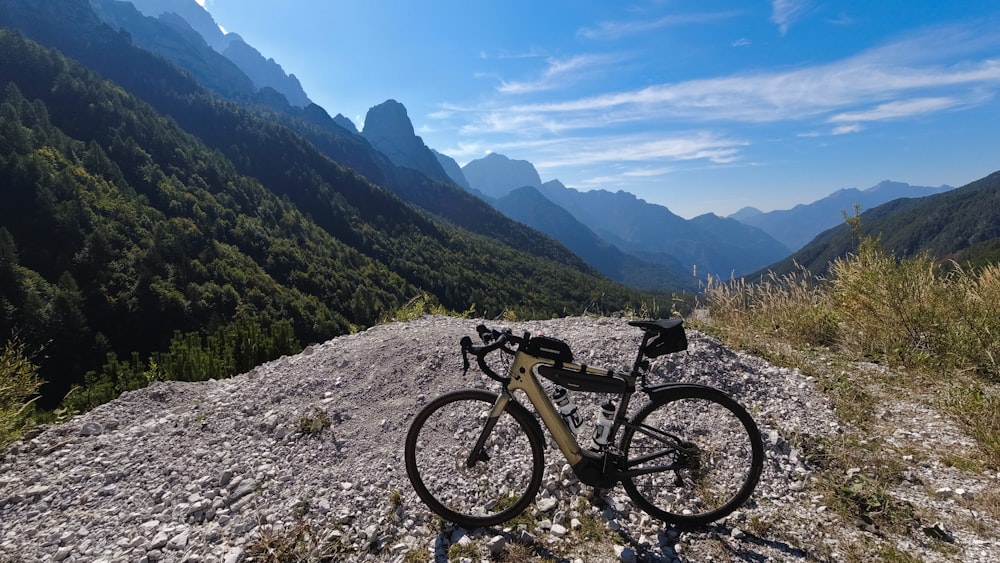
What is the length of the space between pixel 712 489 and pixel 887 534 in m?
1.10

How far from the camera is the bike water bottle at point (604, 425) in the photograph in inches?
128

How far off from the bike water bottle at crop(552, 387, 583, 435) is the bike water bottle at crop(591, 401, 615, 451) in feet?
0.51

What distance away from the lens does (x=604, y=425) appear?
3293 mm

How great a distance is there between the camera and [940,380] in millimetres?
5375

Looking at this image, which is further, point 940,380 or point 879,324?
point 879,324

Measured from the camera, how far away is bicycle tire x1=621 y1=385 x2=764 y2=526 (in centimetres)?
334

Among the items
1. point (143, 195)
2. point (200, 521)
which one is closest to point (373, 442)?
point (200, 521)

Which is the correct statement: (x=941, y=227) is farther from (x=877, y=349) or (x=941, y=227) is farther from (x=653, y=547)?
(x=653, y=547)

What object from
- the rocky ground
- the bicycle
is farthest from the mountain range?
the bicycle

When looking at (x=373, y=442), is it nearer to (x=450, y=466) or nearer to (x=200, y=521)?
(x=450, y=466)

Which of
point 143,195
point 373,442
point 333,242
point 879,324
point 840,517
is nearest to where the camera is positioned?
point 840,517

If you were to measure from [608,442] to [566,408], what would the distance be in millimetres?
411

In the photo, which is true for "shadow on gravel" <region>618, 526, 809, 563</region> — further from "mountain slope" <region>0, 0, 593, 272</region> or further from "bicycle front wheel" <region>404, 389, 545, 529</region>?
"mountain slope" <region>0, 0, 593, 272</region>

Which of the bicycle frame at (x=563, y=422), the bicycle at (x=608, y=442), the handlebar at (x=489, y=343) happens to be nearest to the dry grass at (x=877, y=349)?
the bicycle at (x=608, y=442)
